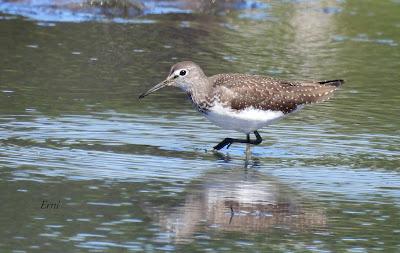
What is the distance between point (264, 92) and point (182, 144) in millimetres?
1087

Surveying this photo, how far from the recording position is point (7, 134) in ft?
40.4

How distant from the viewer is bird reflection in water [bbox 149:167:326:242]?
30.0 feet

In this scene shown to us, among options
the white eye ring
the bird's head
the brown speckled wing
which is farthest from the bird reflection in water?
the white eye ring

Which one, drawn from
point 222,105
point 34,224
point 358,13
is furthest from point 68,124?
point 358,13

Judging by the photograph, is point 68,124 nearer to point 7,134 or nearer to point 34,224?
point 7,134

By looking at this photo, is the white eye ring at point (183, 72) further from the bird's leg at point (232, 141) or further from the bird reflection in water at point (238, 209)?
the bird reflection in water at point (238, 209)

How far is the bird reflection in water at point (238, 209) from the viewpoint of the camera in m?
9.15

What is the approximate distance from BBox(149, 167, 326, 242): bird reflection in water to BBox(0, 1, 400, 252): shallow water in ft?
0.06

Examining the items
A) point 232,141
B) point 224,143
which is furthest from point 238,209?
point 232,141

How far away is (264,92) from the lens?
41.3 ft

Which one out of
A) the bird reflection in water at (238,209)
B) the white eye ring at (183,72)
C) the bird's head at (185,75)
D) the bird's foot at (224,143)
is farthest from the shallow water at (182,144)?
the white eye ring at (183,72)

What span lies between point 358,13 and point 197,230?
14.1 meters

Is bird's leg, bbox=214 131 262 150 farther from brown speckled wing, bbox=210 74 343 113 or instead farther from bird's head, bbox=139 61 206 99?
bird's head, bbox=139 61 206 99

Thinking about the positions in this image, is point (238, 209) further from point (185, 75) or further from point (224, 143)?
point (185, 75)
